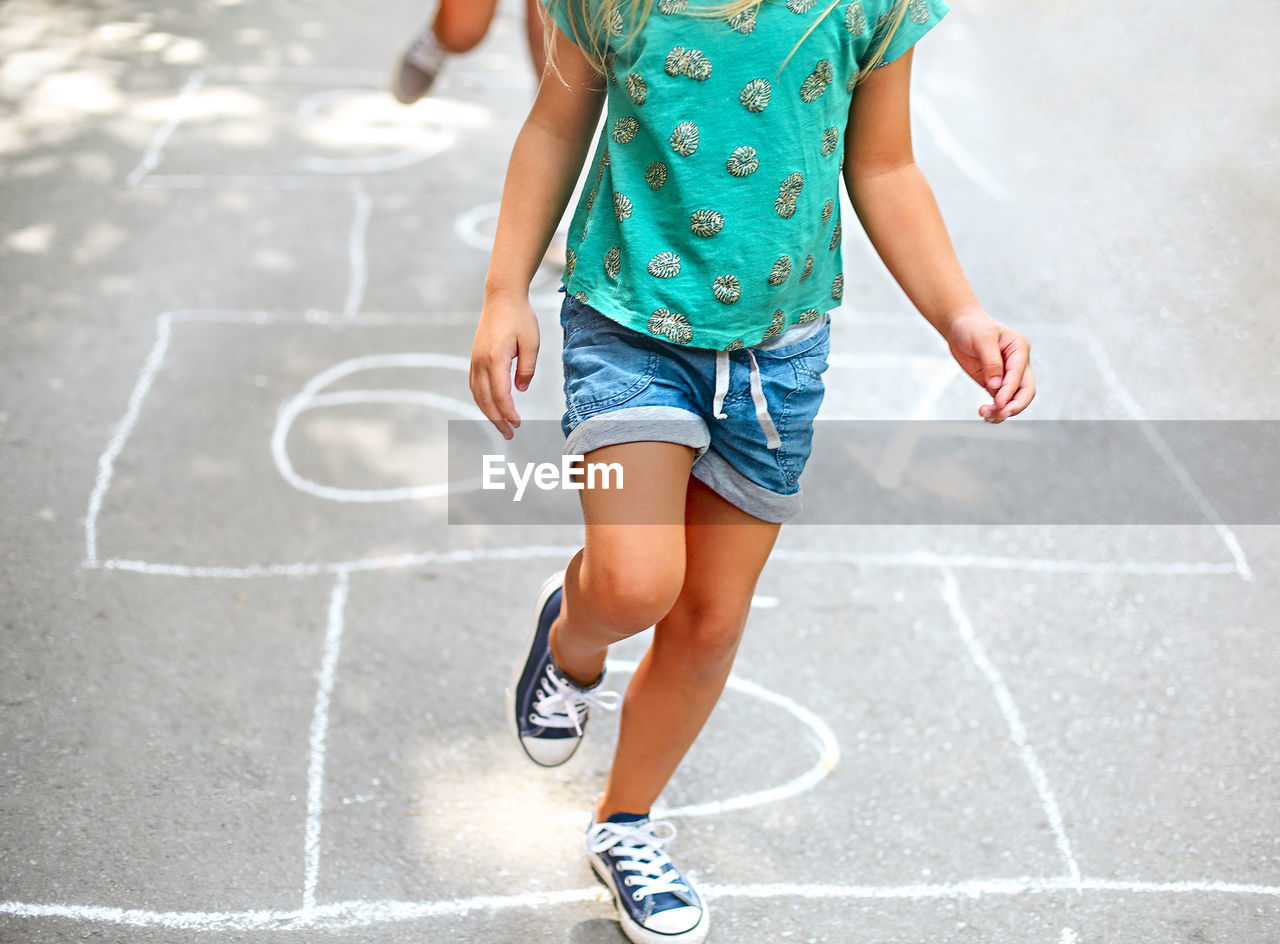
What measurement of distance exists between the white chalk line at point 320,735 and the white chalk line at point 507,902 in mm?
63

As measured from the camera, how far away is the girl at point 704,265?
4.65ft

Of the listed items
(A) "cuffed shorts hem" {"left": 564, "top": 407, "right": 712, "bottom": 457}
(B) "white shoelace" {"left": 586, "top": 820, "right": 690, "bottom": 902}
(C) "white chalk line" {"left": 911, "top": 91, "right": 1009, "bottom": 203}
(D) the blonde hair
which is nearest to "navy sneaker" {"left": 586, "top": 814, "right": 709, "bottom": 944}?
→ (B) "white shoelace" {"left": 586, "top": 820, "right": 690, "bottom": 902}

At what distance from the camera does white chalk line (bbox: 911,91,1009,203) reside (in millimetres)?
4574

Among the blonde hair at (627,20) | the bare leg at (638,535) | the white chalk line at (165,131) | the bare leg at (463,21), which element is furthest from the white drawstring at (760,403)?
→ the white chalk line at (165,131)

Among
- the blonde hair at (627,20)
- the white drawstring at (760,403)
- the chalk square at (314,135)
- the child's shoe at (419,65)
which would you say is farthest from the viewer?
the chalk square at (314,135)

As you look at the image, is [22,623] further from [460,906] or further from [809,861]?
[809,861]

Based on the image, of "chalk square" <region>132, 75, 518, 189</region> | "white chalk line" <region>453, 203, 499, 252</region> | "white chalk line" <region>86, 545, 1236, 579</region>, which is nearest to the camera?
"white chalk line" <region>86, 545, 1236, 579</region>

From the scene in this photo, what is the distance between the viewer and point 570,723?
1.93 meters

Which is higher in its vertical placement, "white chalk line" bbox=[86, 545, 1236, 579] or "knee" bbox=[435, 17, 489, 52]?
"knee" bbox=[435, 17, 489, 52]

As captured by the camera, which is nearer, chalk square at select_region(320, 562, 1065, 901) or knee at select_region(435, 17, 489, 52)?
chalk square at select_region(320, 562, 1065, 901)

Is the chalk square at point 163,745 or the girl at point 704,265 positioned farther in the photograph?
the chalk square at point 163,745

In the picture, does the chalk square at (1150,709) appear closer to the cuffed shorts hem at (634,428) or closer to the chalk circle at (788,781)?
the chalk circle at (788,781)

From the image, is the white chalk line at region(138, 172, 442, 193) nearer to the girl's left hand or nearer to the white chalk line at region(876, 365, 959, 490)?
the white chalk line at region(876, 365, 959, 490)

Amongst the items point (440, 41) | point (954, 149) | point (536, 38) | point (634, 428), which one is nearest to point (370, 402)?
point (440, 41)
